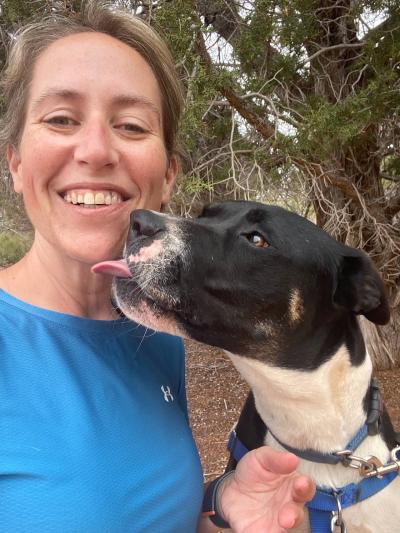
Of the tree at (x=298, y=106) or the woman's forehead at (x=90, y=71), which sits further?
the tree at (x=298, y=106)

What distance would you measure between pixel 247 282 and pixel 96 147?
78 centimetres

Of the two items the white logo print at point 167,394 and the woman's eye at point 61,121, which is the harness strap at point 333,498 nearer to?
the white logo print at point 167,394

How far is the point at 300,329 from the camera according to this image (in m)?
2.11

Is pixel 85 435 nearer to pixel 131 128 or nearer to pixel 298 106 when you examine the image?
pixel 131 128

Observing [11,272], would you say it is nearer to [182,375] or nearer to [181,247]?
[181,247]

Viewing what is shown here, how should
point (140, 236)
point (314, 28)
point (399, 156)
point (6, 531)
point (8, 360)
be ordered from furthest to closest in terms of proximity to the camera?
point (399, 156)
point (314, 28)
point (140, 236)
point (8, 360)
point (6, 531)

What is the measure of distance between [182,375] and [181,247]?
57cm

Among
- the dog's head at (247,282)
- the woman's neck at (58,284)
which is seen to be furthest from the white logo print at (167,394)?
the woman's neck at (58,284)

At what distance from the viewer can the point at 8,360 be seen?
55.1 inches

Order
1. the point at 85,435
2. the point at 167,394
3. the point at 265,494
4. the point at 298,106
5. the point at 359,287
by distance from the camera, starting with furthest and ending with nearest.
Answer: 1. the point at 298,106
2. the point at 359,287
3. the point at 167,394
4. the point at 265,494
5. the point at 85,435

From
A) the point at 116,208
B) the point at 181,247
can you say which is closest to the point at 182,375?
the point at 181,247

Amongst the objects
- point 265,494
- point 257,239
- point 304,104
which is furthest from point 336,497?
point 304,104

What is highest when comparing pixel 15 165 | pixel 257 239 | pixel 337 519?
pixel 15 165

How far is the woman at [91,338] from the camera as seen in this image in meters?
1.32
